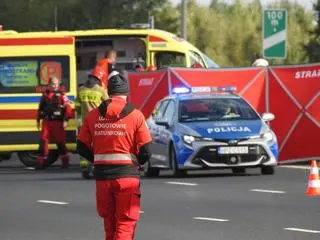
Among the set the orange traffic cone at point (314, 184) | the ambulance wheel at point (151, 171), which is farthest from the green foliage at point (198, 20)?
the orange traffic cone at point (314, 184)

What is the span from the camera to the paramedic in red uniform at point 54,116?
2375 cm

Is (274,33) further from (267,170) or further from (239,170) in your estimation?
(267,170)

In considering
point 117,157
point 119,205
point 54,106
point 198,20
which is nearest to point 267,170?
point 54,106

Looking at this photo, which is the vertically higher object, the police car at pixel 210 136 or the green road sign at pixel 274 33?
the green road sign at pixel 274 33

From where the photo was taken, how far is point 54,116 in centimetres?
2398

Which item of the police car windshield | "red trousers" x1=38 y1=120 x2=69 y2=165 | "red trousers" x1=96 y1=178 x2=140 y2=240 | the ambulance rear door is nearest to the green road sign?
the police car windshield

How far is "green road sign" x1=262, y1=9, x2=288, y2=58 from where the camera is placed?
2362 cm

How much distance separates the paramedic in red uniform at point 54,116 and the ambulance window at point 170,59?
141 inches

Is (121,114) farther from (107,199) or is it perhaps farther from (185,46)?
(185,46)

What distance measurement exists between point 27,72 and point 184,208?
10.5 meters

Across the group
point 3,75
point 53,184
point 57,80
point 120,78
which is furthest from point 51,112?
point 120,78

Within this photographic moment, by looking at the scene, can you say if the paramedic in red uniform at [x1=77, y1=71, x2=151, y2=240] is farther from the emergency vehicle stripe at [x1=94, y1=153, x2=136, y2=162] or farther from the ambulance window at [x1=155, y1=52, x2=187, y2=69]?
the ambulance window at [x1=155, y1=52, x2=187, y2=69]

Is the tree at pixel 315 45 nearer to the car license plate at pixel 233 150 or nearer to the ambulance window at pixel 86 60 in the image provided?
the ambulance window at pixel 86 60

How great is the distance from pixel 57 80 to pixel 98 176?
45.8 ft
